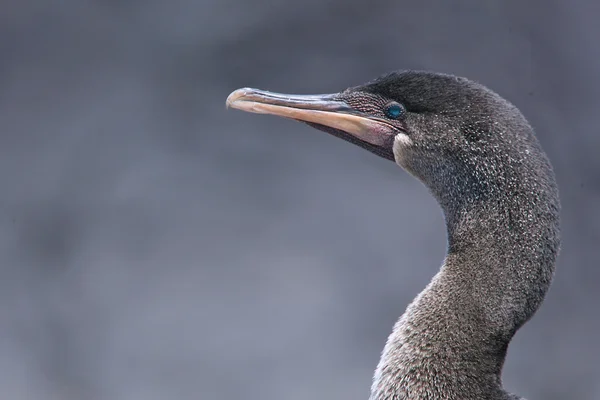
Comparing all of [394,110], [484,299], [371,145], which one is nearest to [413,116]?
[394,110]

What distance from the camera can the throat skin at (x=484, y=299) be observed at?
7.05ft

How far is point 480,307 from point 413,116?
0.50 m

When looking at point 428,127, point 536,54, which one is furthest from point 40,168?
point 428,127

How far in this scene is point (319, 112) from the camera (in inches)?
99.3

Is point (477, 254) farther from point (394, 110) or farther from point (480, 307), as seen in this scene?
point (394, 110)

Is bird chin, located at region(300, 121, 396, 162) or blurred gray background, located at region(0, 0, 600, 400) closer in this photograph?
bird chin, located at region(300, 121, 396, 162)

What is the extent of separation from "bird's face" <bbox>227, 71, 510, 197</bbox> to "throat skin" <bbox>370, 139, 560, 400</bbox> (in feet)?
0.44

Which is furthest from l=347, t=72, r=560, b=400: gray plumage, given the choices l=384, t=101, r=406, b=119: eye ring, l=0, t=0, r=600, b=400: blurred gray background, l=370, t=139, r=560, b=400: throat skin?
l=0, t=0, r=600, b=400: blurred gray background

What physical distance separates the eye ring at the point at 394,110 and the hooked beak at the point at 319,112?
0.06 m

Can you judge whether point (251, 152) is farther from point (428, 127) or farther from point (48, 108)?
point (428, 127)

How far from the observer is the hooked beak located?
2496mm

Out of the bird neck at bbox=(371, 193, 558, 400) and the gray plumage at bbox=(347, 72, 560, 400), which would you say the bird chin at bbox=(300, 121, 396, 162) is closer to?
the gray plumage at bbox=(347, 72, 560, 400)

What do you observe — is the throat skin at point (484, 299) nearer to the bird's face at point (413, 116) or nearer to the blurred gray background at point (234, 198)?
the bird's face at point (413, 116)

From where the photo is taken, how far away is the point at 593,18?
5.32m
